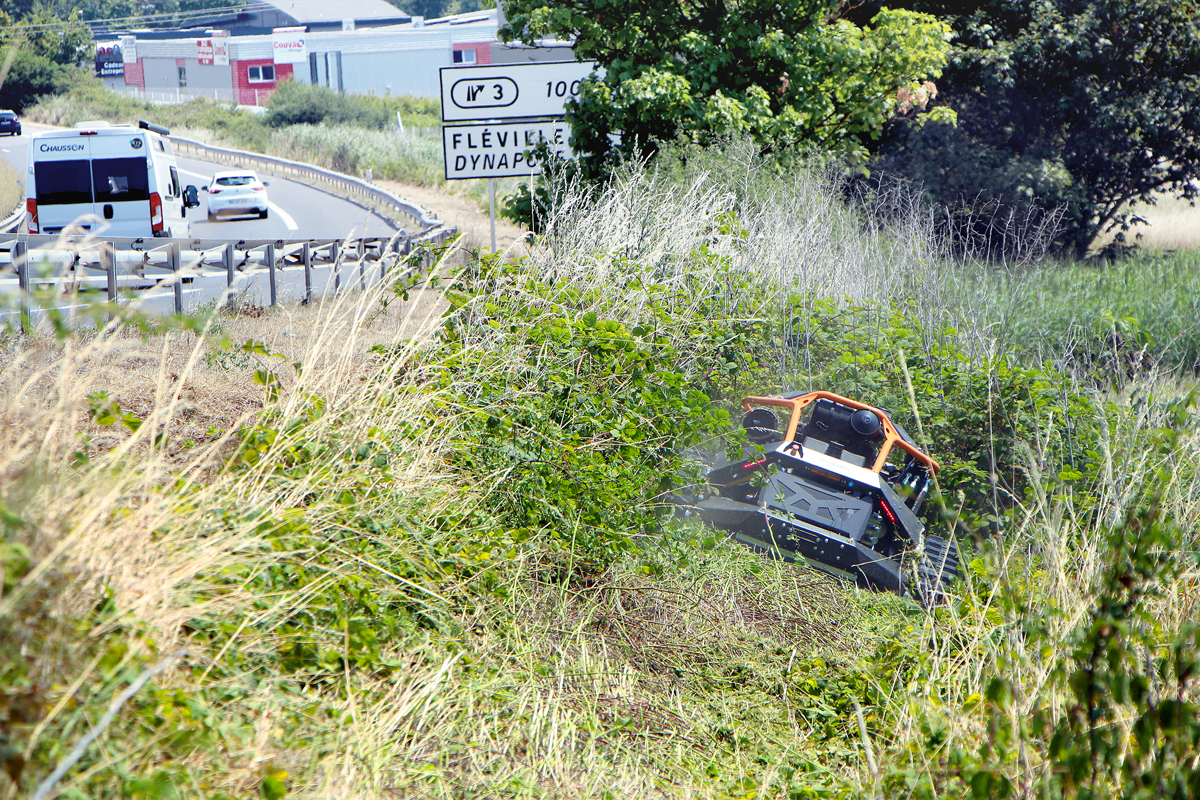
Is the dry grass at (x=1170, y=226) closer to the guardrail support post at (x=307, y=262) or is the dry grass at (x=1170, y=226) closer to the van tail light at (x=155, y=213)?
the guardrail support post at (x=307, y=262)

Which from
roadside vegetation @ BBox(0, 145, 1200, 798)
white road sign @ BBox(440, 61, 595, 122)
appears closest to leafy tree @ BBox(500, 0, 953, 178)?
white road sign @ BBox(440, 61, 595, 122)

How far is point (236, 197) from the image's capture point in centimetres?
2809

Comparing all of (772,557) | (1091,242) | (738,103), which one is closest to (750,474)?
(772,557)

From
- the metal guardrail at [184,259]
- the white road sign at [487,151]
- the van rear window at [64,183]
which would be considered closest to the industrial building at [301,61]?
the van rear window at [64,183]

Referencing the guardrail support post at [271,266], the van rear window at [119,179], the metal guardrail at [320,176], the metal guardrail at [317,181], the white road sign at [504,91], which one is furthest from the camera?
the metal guardrail at [320,176]

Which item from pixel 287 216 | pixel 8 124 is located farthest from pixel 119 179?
pixel 8 124

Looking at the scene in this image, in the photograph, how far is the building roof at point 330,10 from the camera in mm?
Answer: 81500

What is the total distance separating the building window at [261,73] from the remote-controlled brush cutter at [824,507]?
236 ft

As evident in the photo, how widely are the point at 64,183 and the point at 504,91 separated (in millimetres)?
7841

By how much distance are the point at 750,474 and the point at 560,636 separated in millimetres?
2243

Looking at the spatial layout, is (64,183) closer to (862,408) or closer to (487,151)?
(487,151)

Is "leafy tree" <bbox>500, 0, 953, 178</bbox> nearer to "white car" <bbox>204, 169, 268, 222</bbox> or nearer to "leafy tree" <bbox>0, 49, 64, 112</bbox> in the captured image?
"white car" <bbox>204, 169, 268, 222</bbox>

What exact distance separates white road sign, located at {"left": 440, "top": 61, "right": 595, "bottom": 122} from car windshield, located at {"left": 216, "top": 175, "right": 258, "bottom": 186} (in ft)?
64.3

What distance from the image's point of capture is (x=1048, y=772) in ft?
8.48
